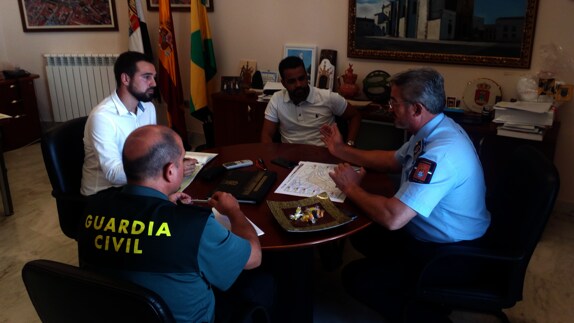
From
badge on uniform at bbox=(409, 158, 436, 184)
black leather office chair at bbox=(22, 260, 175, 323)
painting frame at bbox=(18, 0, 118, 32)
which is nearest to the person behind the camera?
black leather office chair at bbox=(22, 260, 175, 323)

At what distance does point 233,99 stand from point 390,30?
1329 mm

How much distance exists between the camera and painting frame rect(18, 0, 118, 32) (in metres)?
4.59

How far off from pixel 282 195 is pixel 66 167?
102cm

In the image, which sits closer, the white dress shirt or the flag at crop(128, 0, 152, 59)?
the white dress shirt

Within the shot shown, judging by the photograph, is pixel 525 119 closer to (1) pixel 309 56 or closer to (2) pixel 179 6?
(1) pixel 309 56

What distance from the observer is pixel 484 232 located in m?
1.73

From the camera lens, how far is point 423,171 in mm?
1543

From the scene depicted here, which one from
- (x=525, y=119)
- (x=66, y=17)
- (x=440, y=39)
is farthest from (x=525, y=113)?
(x=66, y=17)

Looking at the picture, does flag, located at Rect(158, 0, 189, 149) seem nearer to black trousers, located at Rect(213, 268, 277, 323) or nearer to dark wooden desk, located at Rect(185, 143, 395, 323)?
dark wooden desk, located at Rect(185, 143, 395, 323)

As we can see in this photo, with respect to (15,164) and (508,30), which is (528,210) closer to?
(508,30)

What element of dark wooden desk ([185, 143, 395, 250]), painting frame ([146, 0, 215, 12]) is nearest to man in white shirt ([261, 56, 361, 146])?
dark wooden desk ([185, 143, 395, 250])

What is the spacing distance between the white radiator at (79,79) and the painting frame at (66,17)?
0.28 m

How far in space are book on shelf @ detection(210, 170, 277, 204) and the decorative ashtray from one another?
99 mm

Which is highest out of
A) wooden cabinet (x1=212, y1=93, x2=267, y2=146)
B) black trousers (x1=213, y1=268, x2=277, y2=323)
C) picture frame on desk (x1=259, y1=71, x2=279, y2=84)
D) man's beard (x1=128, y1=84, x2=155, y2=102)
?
man's beard (x1=128, y1=84, x2=155, y2=102)
